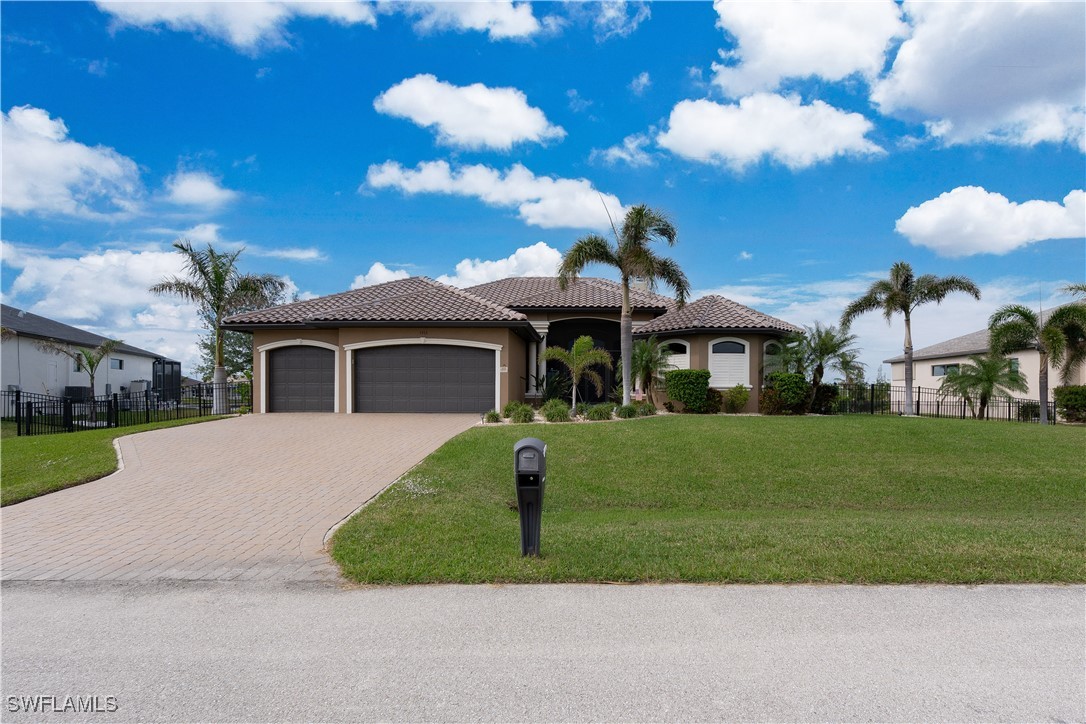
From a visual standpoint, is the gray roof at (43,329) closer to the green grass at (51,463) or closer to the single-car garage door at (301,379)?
the single-car garage door at (301,379)

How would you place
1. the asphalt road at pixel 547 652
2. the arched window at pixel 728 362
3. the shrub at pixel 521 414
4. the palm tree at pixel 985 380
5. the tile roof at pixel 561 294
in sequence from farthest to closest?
the tile roof at pixel 561 294
the palm tree at pixel 985 380
the arched window at pixel 728 362
the shrub at pixel 521 414
the asphalt road at pixel 547 652

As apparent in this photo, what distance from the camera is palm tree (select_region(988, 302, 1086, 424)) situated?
21.7 metres

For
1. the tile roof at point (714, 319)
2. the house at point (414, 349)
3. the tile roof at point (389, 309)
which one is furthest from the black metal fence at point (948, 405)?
the tile roof at point (389, 309)

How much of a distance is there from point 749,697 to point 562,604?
5.45 feet

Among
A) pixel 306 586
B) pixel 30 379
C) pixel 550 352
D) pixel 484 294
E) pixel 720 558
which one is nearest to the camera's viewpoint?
pixel 306 586

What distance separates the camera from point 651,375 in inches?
869

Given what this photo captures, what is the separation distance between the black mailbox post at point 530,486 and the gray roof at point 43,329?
35.8m

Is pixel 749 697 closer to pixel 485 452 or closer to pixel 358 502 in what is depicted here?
pixel 358 502

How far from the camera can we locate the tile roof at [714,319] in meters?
22.6

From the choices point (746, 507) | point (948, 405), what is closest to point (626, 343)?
point (746, 507)

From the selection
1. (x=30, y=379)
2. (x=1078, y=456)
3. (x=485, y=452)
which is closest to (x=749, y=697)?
(x=485, y=452)

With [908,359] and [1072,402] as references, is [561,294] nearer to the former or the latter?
[908,359]

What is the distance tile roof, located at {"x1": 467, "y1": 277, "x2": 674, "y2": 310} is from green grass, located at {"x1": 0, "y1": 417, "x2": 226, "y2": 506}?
1469 centimetres

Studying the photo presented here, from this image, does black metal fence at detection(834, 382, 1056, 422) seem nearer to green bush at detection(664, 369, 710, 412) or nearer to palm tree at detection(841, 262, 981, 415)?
palm tree at detection(841, 262, 981, 415)
